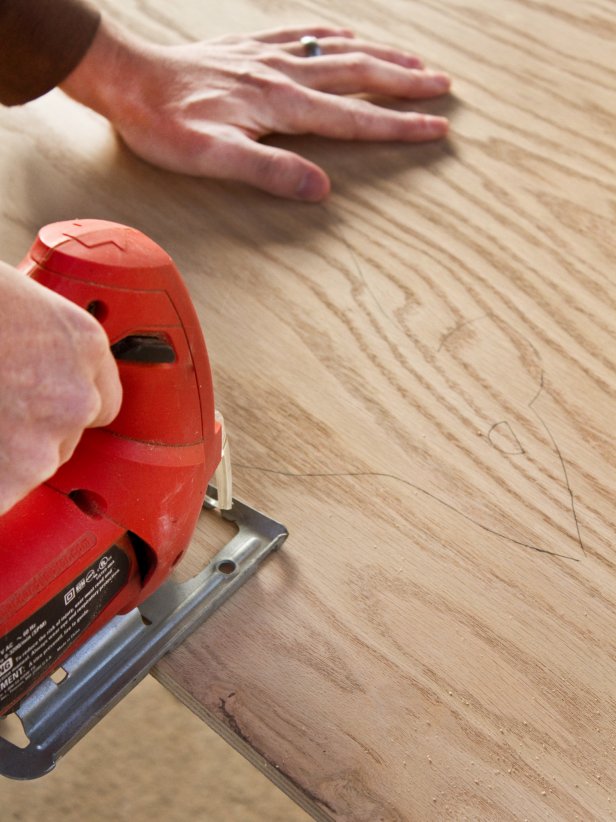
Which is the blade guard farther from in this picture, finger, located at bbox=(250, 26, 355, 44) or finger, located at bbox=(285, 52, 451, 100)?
finger, located at bbox=(250, 26, 355, 44)

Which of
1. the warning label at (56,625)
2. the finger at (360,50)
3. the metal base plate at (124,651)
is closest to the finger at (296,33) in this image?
the finger at (360,50)

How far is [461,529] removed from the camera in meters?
0.96

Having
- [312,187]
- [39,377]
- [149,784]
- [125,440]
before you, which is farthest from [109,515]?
[149,784]

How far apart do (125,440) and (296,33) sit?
3.71ft

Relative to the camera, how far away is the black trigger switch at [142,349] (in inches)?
28.7

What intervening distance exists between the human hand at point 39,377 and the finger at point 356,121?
38.4 inches

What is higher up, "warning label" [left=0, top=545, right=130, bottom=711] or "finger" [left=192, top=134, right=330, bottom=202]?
"finger" [left=192, top=134, right=330, bottom=202]

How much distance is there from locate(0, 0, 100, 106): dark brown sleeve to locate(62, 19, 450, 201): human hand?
0.03 meters

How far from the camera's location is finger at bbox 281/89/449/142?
4.82 ft

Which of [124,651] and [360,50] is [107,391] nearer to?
[124,651]

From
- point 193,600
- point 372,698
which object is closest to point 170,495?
point 193,600

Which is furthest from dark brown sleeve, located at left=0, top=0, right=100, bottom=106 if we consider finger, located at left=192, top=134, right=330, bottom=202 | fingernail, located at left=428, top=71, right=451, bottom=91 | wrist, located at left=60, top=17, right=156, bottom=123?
fingernail, located at left=428, top=71, right=451, bottom=91

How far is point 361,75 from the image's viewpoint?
154 cm

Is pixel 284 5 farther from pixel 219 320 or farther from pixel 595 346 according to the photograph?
pixel 595 346
